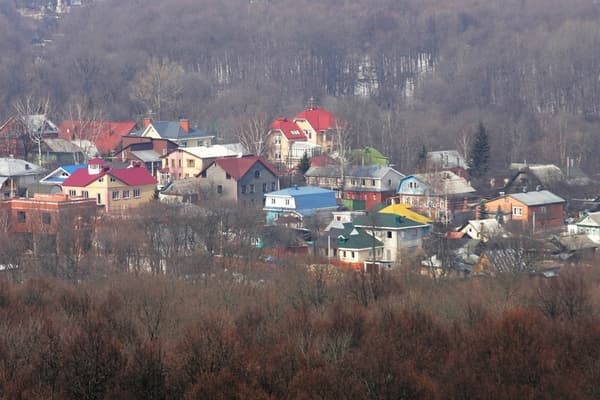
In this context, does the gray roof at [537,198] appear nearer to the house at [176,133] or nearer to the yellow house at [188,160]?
the yellow house at [188,160]

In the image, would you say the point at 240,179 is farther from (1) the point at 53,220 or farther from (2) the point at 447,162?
(2) the point at 447,162

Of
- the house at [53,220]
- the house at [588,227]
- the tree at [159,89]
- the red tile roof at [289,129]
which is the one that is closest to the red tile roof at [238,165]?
the house at [53,220]

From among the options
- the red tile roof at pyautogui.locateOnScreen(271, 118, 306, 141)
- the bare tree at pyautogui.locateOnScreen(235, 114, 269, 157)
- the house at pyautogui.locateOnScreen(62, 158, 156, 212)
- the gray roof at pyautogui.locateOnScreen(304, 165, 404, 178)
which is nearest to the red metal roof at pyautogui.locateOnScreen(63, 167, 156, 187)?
the house at pyautogui.locateOnScreen(62, 158, 156, 212)

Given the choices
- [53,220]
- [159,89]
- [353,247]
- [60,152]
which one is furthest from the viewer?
[159,89]

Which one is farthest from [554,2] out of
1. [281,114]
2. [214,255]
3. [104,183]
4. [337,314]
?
[337,314]

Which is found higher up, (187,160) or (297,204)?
(187,160)

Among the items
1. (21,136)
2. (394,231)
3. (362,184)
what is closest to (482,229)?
(394,231)

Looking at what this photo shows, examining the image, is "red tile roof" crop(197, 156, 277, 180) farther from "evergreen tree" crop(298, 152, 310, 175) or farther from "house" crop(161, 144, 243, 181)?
"evergreen tree" crop(298, 152, 310, 175)
